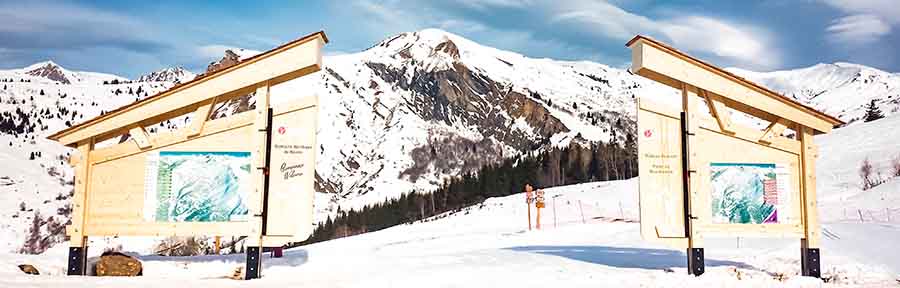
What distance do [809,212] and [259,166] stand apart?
28.8 ft

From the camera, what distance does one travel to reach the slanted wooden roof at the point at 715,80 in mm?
11211

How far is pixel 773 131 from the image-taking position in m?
12.1

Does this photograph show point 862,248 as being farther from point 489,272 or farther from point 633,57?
point 489,272

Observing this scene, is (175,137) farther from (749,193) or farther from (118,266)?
(749,193)

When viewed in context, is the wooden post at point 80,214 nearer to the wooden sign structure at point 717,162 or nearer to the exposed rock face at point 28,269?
the exposed rock face at point 28,269

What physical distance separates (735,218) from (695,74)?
2.40 meters

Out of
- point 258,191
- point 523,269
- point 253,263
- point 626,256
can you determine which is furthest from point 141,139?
point 626,256

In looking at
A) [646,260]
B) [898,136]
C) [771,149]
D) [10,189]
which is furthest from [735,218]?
[10,189]

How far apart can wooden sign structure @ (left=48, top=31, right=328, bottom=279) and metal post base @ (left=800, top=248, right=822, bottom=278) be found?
781 cm

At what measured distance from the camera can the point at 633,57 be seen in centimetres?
1141

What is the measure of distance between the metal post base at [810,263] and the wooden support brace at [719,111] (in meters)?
2.26

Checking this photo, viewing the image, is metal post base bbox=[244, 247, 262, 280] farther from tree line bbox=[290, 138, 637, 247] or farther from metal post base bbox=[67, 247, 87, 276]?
tree line bbox=[290, 138, 637, 247]

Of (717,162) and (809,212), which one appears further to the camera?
(809,212)

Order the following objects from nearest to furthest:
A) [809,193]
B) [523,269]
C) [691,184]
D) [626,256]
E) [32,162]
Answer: [691,184], [523,269], [809,193], [626,256], [32,162]
